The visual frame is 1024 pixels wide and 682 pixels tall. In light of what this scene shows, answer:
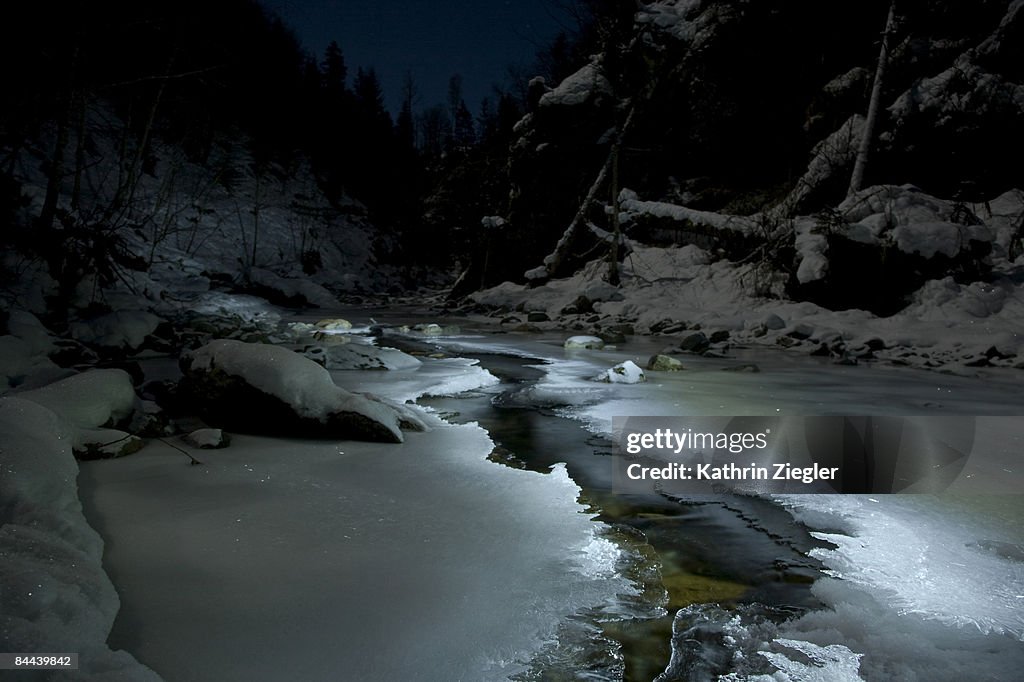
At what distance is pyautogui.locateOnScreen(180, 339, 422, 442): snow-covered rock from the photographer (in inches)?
118

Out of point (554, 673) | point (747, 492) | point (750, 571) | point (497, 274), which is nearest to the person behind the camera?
Answer: point (554, 673)

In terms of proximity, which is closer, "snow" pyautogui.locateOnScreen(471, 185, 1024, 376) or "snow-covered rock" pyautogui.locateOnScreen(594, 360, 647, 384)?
"snow-covered rock" pyautogui.locateOnScreen(594, 360, 647, 384)

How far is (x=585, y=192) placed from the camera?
18453 mm

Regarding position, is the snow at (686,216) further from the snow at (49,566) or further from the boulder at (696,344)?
the snow at (49,566)

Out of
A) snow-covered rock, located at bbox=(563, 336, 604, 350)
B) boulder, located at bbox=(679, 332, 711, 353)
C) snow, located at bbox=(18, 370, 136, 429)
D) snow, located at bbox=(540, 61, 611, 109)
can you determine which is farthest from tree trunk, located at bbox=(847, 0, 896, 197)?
snow, located at bbox=(18, 370, 136, 429)

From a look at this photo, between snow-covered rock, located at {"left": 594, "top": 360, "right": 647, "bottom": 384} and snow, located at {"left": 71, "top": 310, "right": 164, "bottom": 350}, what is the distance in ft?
17.9

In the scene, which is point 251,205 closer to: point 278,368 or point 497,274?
point 497,274

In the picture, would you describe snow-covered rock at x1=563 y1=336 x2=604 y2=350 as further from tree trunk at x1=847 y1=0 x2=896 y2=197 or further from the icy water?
tree trunk at x1=847 y1=0 x2=896 y2=197

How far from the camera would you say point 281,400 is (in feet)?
9.84

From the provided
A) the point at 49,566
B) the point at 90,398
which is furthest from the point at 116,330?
the point at 49,566

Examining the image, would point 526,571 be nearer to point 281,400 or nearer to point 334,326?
point 281,400

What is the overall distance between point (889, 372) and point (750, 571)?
5.18 meters

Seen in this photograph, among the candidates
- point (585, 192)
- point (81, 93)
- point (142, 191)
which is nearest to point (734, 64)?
point (585, 192)

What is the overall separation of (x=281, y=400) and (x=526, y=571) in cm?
193
